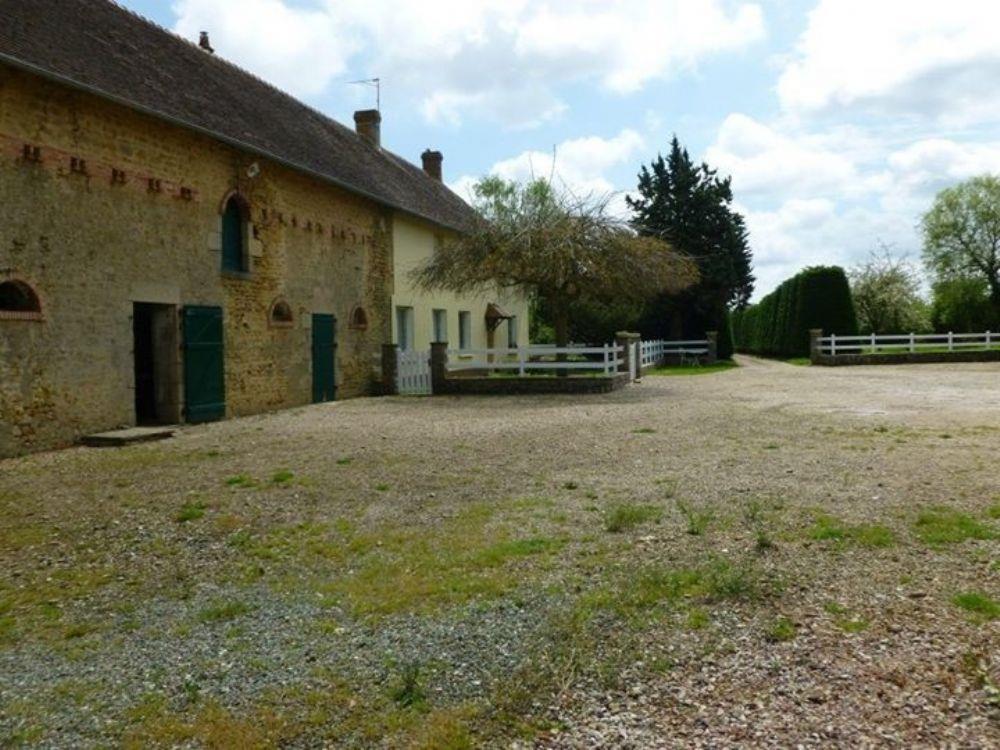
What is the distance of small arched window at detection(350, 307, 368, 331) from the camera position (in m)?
19.6

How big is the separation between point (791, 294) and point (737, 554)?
32211 millimetres

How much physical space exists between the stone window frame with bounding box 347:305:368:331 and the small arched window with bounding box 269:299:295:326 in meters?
2.63

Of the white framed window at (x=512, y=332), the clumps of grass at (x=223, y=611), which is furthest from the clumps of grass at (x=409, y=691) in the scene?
the white framed window at (x=512, y=332)

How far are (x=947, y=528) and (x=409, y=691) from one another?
4189mm

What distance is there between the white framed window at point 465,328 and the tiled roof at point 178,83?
4.28 meters

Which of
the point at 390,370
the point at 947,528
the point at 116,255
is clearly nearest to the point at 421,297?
the point at 390,370

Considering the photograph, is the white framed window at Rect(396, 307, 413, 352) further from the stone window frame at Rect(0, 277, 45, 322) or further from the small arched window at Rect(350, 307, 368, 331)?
the stone window frame at Rect(0, 277, 45, 322)

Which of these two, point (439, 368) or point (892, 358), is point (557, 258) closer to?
point (439, 368)

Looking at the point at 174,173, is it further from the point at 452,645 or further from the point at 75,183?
the point at 452,645

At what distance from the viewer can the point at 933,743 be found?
Result: 9.95 ft

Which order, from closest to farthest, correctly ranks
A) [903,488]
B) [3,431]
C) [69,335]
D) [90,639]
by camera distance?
[90,639] → [903,488] → [3,431] → [69,335]

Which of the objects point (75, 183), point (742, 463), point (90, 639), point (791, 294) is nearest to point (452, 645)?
point (90, 639)

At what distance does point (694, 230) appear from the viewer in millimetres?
35781

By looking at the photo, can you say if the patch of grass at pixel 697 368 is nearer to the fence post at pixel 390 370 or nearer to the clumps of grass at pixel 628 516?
the fence post at pixel 390 370
